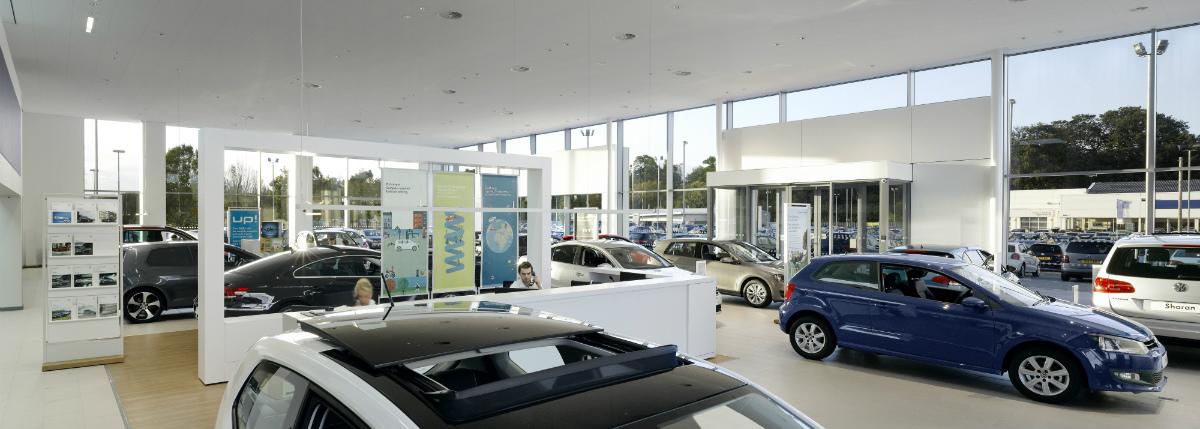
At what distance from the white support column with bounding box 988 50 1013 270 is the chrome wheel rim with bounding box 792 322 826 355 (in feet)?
27.9

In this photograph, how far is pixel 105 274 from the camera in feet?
23.3

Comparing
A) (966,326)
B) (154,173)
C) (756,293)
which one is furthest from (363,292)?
(154,173)

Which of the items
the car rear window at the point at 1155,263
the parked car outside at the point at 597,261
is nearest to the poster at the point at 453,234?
the parked car outside at the point at 597,261

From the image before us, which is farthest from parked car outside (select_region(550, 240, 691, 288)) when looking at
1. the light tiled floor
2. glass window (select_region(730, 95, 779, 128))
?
glass window (select_region(730, 95, 779, 128))

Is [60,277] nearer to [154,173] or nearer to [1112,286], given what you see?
[1112,286]

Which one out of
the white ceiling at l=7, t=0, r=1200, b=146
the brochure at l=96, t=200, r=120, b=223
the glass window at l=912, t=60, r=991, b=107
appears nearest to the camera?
the brochure at l=96, t=200, r=120, b=223

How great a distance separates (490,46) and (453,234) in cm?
570

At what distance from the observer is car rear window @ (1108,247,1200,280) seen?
21.8 feet

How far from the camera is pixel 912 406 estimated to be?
18.0 feet

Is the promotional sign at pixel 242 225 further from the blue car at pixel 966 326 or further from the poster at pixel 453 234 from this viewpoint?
the blue car at pixel 966 326

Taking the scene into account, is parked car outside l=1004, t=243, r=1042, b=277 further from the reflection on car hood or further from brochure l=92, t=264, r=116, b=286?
brochure l=92, t=264, r=116, b=286

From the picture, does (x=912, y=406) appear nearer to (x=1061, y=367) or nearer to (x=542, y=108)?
(x=1061, y=367)

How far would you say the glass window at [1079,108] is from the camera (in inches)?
473

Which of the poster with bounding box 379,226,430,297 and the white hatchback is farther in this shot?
the poster with bounding box 379,226,430,297
